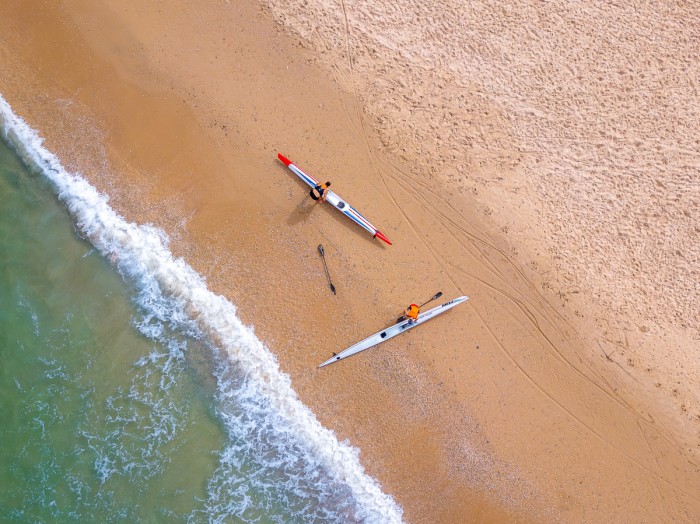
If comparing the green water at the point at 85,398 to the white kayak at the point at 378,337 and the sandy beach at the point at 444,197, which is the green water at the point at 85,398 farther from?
the white kayak at the point at 378,337

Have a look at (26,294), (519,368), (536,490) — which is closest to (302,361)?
(519,368)

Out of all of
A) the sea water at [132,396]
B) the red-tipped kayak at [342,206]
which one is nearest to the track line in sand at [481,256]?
the red-tipped kayak at [342,206]

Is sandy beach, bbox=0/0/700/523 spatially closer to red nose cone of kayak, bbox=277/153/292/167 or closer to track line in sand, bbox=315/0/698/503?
track line in sand, bbox=315/0/698/503

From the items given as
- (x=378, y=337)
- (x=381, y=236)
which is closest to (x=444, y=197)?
(x=381, y=236)

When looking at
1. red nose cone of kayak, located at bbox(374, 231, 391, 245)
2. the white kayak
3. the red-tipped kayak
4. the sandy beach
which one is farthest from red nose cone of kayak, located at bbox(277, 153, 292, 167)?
the white kayak

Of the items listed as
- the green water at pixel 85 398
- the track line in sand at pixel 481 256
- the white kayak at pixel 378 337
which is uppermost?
the track line in sand at pixel 481 256

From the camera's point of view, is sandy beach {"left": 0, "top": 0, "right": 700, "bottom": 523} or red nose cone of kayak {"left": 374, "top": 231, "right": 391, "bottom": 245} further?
red nose cone of kayak {"left": 374, "top": 231, "right": 391, "bottom": 245}
